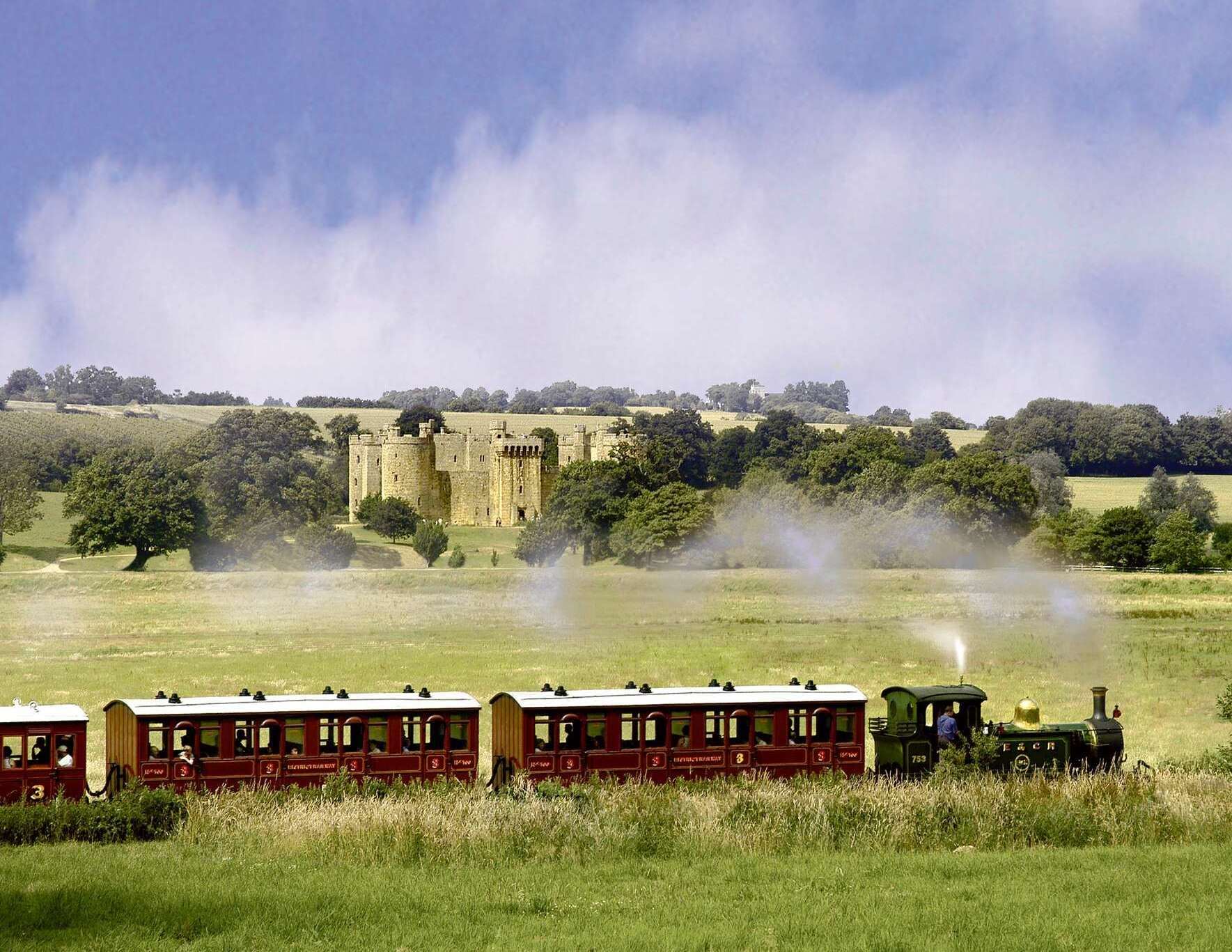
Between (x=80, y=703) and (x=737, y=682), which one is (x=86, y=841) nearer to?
(x=80, y=703)

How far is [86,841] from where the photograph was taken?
63.7ft

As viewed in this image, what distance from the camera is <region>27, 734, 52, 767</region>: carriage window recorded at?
21.4 metres

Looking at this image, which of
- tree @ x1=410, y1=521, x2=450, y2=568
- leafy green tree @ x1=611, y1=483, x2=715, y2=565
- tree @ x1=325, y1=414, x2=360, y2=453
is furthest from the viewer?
tree @ x1=325, y1=414, x2=360, y2=453

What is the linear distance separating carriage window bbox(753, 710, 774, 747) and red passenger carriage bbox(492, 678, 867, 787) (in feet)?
0.03

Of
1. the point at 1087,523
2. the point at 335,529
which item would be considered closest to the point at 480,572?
the point at 335,529

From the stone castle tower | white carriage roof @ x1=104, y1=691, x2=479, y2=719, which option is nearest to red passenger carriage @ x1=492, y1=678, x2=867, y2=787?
white carriage roof @ x1=104, y1=691, x2=479, y2=719

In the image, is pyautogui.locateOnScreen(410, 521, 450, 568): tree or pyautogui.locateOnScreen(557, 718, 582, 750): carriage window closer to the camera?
pyautogui.locateOnScreen(557, 718, 582, 750): carriage window

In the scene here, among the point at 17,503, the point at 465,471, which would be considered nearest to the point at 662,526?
the point at 17,503

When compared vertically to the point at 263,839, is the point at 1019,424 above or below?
above

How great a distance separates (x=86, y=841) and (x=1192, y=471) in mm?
160667

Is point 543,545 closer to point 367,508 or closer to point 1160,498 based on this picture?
point 367,508

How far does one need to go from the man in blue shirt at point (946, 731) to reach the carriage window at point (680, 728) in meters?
3.83

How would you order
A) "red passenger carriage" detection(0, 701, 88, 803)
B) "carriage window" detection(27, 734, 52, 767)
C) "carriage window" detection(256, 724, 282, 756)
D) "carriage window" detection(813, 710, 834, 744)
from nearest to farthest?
"red passenger carriage" detection(0, 701, 88, 803)
"carriage window" detection(27, 734, 52, 767)
"carriage window" detection(256, 724, 282, 756)
"carriage window" detection(813, 710, 834, 744)

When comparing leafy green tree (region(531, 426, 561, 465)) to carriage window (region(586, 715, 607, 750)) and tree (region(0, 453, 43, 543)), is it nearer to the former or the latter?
tree (region(0, 453, 43, 543))
